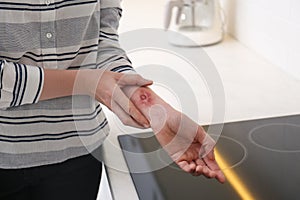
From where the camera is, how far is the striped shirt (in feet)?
2.09

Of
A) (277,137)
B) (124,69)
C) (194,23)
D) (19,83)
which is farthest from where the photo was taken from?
(194,23)

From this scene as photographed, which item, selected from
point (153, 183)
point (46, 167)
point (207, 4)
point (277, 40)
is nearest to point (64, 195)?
point (46, 167)

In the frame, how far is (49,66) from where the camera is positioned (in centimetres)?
68

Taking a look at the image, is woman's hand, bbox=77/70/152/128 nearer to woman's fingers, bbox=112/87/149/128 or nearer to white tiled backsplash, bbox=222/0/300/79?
woman's fingers, bbox=112/87/149/128

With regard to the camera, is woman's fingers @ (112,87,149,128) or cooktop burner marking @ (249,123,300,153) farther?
cooktop burner marking @ (249,123,300,153)

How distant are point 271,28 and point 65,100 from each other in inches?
27.4

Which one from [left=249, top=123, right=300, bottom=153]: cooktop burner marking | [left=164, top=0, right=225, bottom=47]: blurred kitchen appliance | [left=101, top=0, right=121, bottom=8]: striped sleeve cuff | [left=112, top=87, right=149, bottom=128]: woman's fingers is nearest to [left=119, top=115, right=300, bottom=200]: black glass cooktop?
[left=249, top=123, right=300, bottom=153]: cooktop burner marking

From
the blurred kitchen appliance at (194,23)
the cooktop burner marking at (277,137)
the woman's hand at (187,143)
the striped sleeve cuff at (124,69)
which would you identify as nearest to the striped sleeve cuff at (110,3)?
the striped sleeve cuff at (124,69)

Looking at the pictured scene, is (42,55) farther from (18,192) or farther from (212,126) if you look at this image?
(212,126)

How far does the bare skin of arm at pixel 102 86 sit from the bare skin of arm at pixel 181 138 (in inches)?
0.7

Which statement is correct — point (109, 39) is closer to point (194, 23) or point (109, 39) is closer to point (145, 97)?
point (145, 97)

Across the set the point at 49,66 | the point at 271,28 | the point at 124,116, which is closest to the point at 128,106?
the point at 124,116

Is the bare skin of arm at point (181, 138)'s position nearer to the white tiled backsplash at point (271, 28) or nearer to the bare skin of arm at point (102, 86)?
the bare skin of arm at point (102, 86)

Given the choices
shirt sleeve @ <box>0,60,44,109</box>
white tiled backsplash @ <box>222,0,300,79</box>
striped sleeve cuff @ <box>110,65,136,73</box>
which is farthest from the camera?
white tiled backsplash @ <box>222,0,300,79</box>
